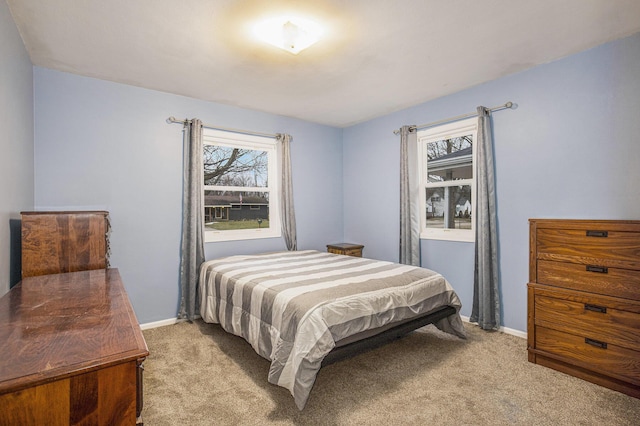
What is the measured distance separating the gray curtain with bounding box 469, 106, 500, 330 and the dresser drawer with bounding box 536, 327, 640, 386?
2.19 ft

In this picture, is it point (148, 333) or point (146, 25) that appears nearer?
point (146, 25)

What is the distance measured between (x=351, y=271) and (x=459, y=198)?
66.4 inches

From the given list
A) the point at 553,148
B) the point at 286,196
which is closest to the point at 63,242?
the point at 286,196

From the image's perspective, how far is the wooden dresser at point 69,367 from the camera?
792 millimetres

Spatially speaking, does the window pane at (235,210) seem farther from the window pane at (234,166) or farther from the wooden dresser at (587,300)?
the wooden dresser at (587,300)

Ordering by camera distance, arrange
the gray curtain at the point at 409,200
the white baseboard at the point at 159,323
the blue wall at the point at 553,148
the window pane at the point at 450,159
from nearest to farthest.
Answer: the blue wall at the point at 553,148, the white baseboard at the point at 159,323, the window pane at the point at 450,159, the gray curtain at the point at 409,200

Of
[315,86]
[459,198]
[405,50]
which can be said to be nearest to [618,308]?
[459,198]

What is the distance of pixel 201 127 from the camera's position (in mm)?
3576

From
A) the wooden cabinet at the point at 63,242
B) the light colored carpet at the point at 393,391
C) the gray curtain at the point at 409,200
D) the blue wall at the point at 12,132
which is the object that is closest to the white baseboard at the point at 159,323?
the light colored carpet at the point at 393,391

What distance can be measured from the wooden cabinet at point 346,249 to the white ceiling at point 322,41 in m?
2.07

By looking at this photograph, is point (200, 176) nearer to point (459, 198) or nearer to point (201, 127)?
point (201, 127)

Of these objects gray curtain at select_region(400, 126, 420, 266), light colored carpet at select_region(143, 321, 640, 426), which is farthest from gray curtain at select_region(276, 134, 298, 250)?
light colored carpet at select_region(143, 321, 640, 426)

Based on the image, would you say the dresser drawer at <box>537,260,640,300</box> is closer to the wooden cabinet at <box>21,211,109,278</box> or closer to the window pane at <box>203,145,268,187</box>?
the window pane at <box>203,145,268,187</box>

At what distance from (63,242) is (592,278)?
3752 millimetres
